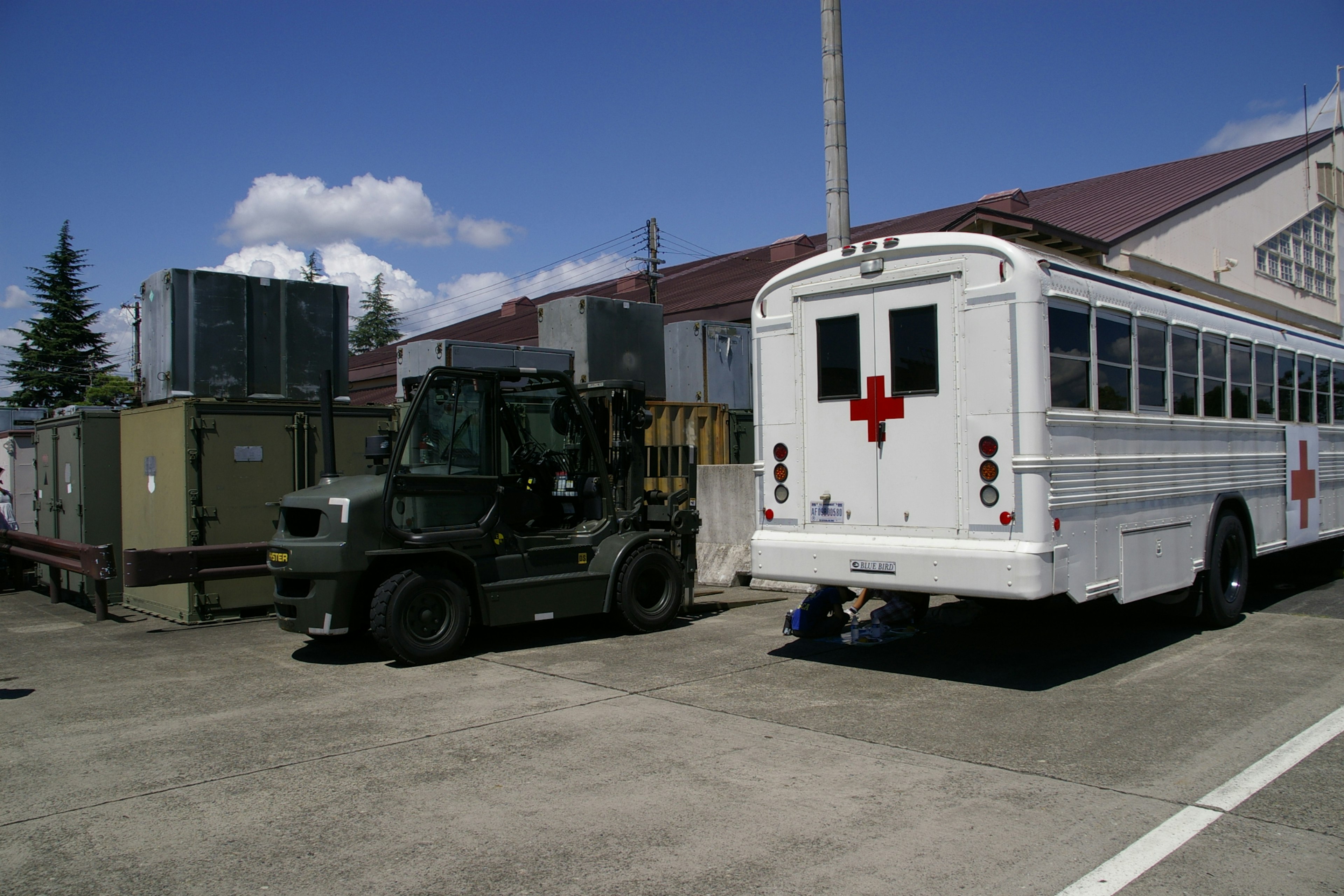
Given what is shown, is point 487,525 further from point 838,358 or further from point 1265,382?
point 1265,382

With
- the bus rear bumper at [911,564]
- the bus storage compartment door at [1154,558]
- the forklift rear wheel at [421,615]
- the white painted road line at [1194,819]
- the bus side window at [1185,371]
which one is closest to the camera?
the white painted road line at [1194,819]

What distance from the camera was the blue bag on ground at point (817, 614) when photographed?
876cm

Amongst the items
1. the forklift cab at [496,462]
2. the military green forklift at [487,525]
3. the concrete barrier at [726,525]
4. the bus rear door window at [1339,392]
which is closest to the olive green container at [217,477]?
the military green forklift at [487,525]

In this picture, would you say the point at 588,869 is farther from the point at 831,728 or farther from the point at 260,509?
the point at 260,509

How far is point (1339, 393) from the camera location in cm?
1155

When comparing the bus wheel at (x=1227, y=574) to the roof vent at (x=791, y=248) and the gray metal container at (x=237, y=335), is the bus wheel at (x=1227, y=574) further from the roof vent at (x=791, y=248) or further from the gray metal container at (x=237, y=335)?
the roof vent at (x=791, y=248)

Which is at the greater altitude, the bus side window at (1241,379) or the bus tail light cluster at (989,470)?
the bus side window at (1241,379)

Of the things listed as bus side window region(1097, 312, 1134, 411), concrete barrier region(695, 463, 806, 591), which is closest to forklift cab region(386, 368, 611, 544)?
concrete barrier region(695, 463, 806, 591)

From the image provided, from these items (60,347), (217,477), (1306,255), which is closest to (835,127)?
(217,477)

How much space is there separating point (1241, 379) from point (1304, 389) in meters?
2.01

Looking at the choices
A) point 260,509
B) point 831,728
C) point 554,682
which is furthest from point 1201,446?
point 260,509

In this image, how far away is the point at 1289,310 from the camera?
86.1ft

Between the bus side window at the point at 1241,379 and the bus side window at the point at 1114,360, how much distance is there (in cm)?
224

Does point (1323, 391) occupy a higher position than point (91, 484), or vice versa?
point (1323, 391)
